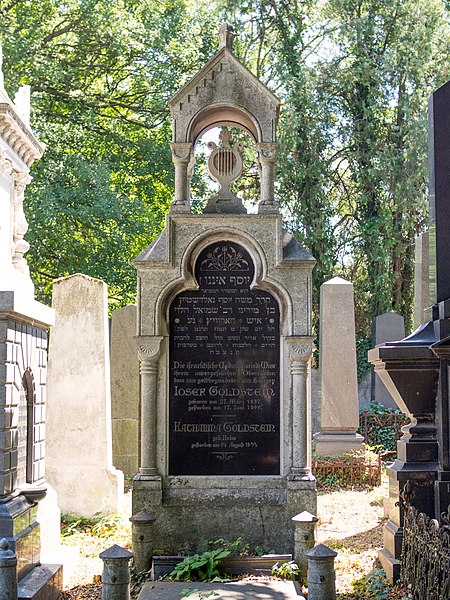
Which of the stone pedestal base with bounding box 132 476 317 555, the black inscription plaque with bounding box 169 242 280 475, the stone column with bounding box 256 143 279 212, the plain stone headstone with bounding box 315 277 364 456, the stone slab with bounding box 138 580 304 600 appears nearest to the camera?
the stone slab with bounding box 138 580 304 600

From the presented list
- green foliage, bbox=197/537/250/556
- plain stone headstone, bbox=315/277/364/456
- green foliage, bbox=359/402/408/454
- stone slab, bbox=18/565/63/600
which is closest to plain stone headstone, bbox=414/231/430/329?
plain stone headstone, bbox=315/277/364/456

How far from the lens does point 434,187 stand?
288 inches

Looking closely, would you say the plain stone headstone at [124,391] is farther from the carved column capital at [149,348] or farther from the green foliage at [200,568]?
the green foliage at [200,568]

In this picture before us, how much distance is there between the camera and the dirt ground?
274 inches

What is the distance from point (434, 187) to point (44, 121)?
1653 centimetres

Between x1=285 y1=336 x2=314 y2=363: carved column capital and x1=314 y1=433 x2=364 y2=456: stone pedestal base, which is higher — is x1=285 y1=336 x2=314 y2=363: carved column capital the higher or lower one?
the higher one

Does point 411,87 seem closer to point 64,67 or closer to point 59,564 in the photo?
point 64,67

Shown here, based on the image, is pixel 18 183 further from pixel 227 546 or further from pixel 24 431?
pixel 227 546

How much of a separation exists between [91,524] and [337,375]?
6.37m

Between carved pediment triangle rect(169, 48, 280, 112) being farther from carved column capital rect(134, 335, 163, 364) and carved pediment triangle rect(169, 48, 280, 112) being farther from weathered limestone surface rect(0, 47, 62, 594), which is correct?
carved column capital rect(134, 335, 163, 364)

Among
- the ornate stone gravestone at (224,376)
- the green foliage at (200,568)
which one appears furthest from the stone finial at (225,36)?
the green foliage at (200,568)

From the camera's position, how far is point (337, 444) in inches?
546

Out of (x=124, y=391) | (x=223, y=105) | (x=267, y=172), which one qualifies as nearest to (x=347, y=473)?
(x=124, y=391)

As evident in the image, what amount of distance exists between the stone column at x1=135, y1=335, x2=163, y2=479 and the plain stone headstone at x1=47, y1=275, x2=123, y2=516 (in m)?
Result: 2.45
